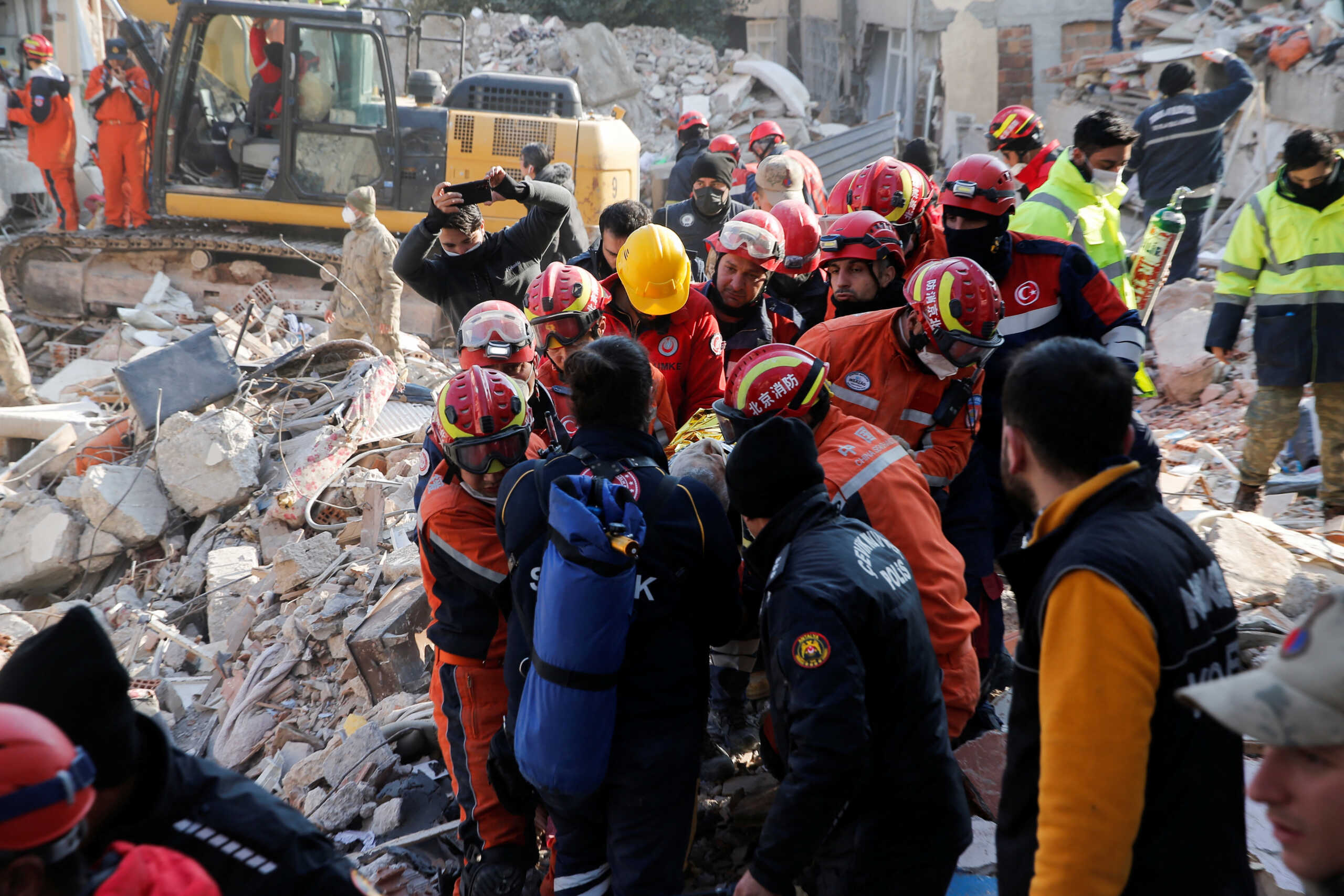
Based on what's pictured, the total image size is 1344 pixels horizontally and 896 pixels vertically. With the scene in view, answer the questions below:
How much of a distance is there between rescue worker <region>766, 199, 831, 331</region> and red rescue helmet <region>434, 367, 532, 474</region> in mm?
2014

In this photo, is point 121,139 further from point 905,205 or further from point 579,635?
point 579,635

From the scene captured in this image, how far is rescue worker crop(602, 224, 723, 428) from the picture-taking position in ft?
13.8

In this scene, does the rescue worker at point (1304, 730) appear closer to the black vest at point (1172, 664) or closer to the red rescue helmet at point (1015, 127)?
the black vest at point (1172, 664)

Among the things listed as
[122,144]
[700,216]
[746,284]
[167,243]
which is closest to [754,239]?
[746,284]

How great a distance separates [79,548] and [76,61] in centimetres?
1350

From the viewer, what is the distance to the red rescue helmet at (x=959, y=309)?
10.9 ft

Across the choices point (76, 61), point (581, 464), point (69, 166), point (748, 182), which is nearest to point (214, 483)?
point (748, 182)

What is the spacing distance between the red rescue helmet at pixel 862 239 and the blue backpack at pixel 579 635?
6.22 feet

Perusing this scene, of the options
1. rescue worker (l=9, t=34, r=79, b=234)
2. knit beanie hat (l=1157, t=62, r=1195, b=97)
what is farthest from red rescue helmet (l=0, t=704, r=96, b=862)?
rescue worker (l=9, t=34, r=79, b=234)

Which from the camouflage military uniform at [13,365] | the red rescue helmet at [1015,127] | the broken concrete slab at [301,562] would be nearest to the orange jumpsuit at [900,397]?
the red rescue helmet at [1015,127]

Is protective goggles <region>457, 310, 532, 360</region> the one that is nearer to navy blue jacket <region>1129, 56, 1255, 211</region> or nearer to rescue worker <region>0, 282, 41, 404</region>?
navy blue jacket <region>1129, 56, 1255, 211</region>

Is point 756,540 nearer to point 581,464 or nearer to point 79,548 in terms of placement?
point 581,464

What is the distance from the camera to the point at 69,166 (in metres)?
13.3

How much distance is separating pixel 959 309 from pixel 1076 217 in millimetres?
1887
